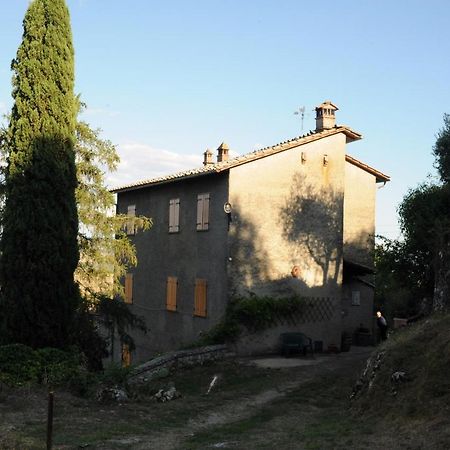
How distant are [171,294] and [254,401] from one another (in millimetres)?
10765

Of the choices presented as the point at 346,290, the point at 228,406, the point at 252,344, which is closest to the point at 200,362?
the point at 252,344

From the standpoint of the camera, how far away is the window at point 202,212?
74.0ft

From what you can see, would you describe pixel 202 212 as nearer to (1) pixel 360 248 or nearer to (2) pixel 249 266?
(2) pixel 249 266

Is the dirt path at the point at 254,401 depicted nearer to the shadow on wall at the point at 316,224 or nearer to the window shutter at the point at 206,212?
the shadow on wall at the point at 316,224

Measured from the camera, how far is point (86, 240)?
21250mm

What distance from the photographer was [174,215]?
2483 centimetres

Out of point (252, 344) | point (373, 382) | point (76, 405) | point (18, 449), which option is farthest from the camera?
point (252, 344)

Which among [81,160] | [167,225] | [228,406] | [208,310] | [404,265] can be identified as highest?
[81,160]

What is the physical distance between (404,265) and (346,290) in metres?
4.34

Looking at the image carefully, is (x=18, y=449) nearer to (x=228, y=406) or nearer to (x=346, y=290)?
(x=228, y=406)

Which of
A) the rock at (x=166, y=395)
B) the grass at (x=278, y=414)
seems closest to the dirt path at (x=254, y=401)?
the grass at (x=278, y=414)

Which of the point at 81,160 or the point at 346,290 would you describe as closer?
the point at 81,160

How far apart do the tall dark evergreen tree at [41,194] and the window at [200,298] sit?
6466mm

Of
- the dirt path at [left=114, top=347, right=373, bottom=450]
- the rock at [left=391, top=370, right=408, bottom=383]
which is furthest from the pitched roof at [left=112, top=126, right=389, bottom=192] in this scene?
the rock at [left=391, top=370, right=408, bottom=383]
